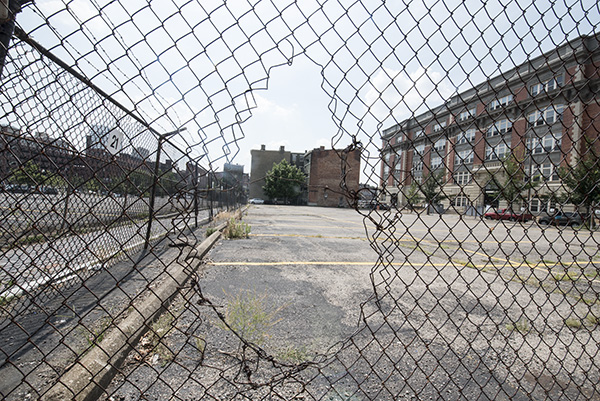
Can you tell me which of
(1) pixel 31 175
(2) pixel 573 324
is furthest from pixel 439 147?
(1) pixel 31 175

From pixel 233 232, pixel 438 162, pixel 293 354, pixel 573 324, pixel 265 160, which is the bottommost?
pixel 573 324

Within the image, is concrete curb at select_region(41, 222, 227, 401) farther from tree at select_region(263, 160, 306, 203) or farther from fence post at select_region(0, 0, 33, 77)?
tree at select_region(263, 160, 306, 203)

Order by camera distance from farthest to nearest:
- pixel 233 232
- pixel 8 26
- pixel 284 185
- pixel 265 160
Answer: pixel 265 160, pixel 284 185, pixel 233 232, pixel 8 26

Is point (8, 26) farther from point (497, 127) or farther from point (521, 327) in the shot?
point (521, 327)

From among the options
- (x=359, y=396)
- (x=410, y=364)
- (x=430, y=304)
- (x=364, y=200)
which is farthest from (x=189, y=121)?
(x=430, y=304)

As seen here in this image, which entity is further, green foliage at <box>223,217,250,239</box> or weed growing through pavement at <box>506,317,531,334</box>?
green foliage at <box>223,217,250,239</box>

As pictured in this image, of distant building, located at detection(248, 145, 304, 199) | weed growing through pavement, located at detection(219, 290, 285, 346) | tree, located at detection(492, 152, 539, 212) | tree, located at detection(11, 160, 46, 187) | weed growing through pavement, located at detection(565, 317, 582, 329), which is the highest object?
distant building, located at detection(248, 145, 304, 199)

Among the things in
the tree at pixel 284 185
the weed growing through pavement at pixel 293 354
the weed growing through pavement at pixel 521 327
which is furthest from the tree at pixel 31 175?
the tree at pixel 284 185

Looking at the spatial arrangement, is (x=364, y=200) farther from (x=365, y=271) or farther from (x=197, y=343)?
(x=365, y=271)

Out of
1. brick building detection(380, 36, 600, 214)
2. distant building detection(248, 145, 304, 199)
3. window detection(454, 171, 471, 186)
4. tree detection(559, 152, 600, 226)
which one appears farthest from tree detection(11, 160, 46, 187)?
distant building detection(248, 145, 304, 199)

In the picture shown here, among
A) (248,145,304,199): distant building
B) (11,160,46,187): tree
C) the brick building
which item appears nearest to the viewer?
the brick building

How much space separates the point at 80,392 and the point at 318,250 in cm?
543

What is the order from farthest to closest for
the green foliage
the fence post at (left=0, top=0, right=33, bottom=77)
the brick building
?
the green foliage → the brick building → the fence post at (left=0, top=0, right=33, bottom=77)

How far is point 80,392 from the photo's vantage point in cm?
158
